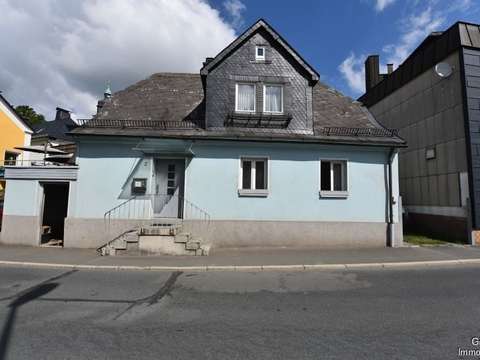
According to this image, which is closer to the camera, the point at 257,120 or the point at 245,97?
the point at 257,120

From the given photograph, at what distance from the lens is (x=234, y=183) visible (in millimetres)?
10852

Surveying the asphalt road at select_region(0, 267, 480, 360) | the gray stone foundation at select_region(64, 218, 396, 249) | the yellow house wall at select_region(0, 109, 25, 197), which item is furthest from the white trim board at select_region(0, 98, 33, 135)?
the asphalt road at select_region(0, 267, 480, 360)

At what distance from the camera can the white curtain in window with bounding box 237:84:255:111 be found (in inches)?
457

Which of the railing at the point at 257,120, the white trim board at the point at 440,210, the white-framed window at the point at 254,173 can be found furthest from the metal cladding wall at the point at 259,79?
the white trim board at the point at 440,210

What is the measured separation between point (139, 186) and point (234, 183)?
12.2 feet

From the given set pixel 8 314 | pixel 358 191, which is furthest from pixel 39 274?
pixel 358 191

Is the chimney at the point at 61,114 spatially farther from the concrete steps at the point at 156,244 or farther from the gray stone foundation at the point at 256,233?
the concrete steps at the point at 156,244

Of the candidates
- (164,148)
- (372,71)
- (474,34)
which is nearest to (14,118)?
(164,148)

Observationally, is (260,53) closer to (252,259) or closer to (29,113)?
(252,259)

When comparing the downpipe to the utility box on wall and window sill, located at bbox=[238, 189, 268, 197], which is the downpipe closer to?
window sill, located at bbox=[238, 189, 268, 197]

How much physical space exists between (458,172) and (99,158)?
15.4 meters

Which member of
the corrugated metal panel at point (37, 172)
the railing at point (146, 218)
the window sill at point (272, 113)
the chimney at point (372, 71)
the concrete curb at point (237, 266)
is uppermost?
the chimney at point (372, 71)

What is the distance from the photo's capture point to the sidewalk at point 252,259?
798cm

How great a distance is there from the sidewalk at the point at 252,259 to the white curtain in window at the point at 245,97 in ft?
19.4
